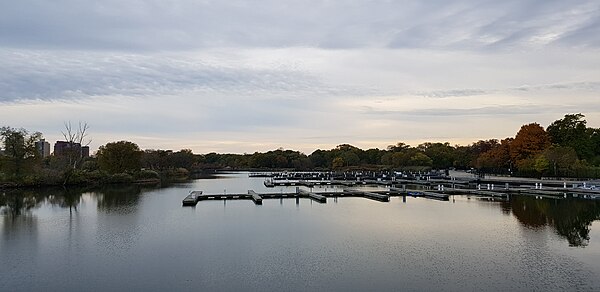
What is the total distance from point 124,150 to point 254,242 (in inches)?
1634

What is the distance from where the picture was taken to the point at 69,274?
11.5 m

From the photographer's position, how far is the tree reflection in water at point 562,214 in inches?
677

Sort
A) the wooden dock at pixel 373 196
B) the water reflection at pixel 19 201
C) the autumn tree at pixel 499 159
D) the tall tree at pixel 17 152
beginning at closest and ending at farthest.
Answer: the water reflection at pixel 19 201, the wooden dock at pixel 373 196, the tall tree at pixel 17 152, the autumn tree at pixel 499 159

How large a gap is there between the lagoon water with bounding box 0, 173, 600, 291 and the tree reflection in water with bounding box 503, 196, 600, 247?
70 millimetres

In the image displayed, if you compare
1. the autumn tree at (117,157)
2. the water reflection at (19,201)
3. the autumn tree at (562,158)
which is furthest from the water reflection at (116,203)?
the autumn tree at (562,158)

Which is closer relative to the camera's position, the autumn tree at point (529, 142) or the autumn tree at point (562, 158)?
the autumn tree at point (562, 158)

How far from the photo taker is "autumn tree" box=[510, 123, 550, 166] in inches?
1761

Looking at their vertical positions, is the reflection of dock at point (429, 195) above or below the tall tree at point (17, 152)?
below

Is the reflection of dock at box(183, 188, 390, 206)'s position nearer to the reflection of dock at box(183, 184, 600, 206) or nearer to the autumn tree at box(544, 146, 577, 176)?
the reflection of dock at box(183, 184, 600, 206)

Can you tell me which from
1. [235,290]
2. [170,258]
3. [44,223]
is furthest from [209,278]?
[44,223]

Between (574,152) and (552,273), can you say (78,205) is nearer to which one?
(552,273)

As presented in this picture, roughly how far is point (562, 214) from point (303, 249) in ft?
47.1

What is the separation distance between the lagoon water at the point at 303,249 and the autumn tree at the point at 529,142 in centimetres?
2044

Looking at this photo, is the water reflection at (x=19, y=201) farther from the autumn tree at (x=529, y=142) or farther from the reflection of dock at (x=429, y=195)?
the autumn tree at (x=529, y=142)
